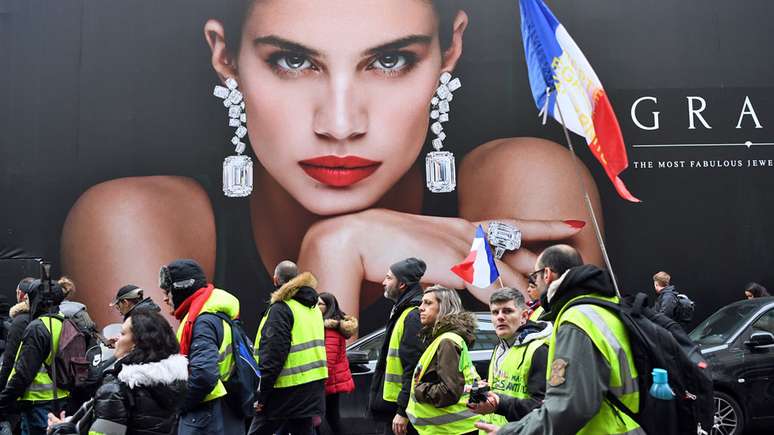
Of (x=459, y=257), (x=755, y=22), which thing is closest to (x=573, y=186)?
(x=459, y=257)

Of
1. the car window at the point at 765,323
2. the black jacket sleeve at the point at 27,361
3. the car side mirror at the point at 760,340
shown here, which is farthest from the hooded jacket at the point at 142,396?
the car window at the point at 765,323

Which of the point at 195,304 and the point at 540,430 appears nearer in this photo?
the point at 540,430

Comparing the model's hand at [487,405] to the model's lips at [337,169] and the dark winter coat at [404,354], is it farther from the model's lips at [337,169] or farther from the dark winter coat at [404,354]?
the model's lips at [337,169]

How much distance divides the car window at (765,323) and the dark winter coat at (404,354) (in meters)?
4.97

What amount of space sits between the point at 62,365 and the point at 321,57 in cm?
680

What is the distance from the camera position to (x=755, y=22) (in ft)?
42.5

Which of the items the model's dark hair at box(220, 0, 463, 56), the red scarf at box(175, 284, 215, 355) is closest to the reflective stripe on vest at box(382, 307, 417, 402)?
the red scarf at box(175, 284, 215, 355)

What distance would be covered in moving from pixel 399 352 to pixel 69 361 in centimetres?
268

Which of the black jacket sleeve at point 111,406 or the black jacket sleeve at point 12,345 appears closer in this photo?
the black jacket sleeve at point 111,406

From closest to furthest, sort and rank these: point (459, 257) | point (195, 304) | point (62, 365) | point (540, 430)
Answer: point (540, 430), point (195, 304), point (62, 365), point (459, 257)

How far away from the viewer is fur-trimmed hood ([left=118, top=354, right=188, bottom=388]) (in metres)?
4.18

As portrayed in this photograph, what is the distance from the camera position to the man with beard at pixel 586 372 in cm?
328

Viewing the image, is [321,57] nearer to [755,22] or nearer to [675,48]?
[675,48]

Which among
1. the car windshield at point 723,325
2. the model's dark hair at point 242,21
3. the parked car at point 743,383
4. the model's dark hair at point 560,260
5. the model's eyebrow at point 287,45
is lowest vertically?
the parked car at point 743,383
